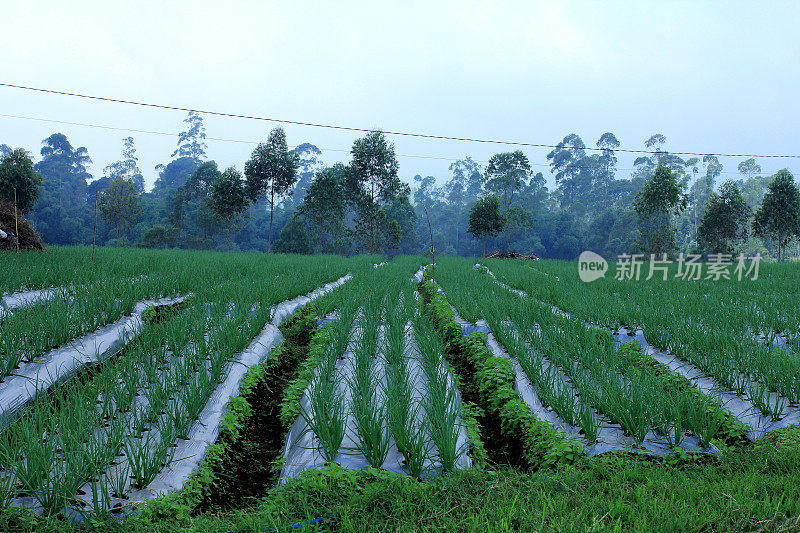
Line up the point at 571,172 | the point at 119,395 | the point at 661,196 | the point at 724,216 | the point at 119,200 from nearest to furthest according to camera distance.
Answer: the point at 119,395, the point at 661,196, the point at 724,216, the point at 119,200, the point at 571,172

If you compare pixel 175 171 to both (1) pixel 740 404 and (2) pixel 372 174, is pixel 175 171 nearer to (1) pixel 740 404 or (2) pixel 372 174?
(2) pixel 372 174

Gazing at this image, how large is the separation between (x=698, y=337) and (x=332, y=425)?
299cm

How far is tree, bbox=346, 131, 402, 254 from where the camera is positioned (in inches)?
926

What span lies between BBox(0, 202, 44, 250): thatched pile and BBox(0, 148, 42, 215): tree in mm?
7790

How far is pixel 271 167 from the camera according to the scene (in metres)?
21.7

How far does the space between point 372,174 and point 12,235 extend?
16.8m

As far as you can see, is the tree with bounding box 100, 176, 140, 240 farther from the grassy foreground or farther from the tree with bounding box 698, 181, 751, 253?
the tree with bounding box 698, 181, 751, 253

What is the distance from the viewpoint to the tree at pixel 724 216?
2017 cm

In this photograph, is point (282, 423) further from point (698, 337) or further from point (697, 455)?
point (698, 337)

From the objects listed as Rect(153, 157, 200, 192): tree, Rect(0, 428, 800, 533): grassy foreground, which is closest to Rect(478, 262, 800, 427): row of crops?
Rect(0, 428, 800, 533): grassy foreground

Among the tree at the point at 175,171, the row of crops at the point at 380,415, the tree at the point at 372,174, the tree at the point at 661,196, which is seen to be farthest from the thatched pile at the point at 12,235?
the tree at the point at 175,171

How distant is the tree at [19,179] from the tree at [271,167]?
8.32m

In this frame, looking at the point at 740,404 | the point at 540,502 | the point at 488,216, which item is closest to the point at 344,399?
the point at 540,502

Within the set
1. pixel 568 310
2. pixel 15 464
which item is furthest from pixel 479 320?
pixel 15 464
